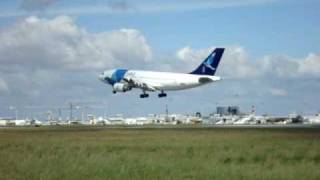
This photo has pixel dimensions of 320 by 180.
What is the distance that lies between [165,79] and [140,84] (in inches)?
203

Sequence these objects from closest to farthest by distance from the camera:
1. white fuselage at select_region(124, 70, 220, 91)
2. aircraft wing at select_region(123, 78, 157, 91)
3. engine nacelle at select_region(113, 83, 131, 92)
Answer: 1. white fuselage at select_region(124, 70, 220, 91)
2. engine nacelle at select_region(113, 83, 131, 92)
3. aircraft wing at select_region(123, 78, 157, 91)

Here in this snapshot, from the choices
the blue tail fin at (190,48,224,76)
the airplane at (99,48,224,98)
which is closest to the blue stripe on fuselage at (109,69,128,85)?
the airplane at (99,48,224,98)

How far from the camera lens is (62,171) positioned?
32969 mm

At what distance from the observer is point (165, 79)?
5266 inches

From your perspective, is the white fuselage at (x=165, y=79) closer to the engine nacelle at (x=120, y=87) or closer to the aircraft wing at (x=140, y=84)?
the aircraft wing at (x=140, y=84)

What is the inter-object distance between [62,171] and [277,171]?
34.0ft

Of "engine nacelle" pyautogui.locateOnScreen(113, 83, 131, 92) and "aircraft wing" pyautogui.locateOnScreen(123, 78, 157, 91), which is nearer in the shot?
"engine nacelle" pyautogui.locateOnScreen(113, 83, 131, 92)

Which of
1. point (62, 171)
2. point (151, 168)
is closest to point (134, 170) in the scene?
point (151, 168)

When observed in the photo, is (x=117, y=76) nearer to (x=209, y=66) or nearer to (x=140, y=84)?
(x=140, y=84)

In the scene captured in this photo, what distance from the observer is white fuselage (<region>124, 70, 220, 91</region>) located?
12975 centimetres

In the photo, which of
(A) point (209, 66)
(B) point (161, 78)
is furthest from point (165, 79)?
(A) point (209, 66)

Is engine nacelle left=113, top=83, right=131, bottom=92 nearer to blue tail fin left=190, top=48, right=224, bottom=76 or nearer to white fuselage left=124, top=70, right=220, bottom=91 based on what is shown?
white fuselage left=124, top=70, right=220, bottom=91

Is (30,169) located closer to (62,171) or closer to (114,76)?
(62,171)

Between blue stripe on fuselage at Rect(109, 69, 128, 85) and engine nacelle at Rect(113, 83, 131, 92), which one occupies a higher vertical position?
blue stripe on fuselage at Rect(109, 69, 128, 85)
